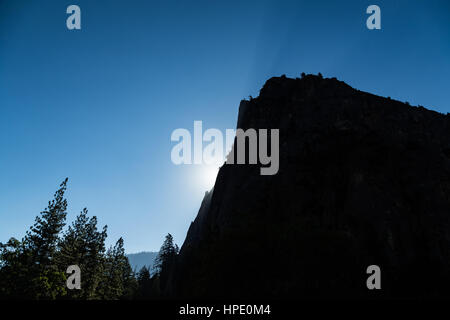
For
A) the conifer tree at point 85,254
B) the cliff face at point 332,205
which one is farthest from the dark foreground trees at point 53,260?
the cliff face at point 332,205

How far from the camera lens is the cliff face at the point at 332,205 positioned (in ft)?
57.2

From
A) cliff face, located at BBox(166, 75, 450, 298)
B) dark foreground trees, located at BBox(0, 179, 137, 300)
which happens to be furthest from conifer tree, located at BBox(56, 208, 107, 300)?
cliff face, located at BBox(166, 75, 450, 298)

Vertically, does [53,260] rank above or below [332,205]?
below

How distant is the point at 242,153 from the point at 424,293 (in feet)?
101

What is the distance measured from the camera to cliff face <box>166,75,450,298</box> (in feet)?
57.2

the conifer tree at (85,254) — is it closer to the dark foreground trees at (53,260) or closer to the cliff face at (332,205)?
the dark foreground trees at (53,260)

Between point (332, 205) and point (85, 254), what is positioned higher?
point (332, 205)

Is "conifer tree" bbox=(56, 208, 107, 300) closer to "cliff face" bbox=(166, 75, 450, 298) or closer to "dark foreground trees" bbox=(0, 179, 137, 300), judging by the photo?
"dark foreground trees" bbox=(0, 179, 137, 300)

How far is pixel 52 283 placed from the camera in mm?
27438

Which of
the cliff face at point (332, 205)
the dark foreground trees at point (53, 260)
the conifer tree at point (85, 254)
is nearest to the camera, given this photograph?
the cliff face at point (332, 205)

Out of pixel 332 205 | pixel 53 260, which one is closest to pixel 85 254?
pixel 53 260

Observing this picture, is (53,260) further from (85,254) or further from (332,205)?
(332,205)

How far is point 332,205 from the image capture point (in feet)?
106

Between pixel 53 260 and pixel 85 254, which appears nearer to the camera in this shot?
pixel 53 260
